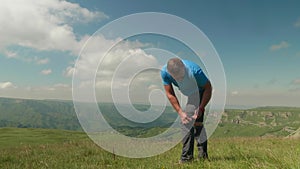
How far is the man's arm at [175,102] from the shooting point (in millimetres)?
6969

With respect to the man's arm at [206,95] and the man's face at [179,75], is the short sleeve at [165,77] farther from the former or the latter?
the man's arm at [206,95]

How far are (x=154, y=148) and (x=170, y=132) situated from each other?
2.08 meters

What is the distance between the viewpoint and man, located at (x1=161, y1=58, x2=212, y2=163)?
686cm

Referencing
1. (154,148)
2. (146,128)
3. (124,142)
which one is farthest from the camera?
(124,142)

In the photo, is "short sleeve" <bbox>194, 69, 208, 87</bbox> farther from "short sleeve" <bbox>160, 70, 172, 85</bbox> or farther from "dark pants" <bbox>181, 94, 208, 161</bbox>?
"short sleeve" <bbox>160, 70, 172, 85</bbox>

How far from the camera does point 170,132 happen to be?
7250 mm

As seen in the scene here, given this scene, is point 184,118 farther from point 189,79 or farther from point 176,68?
point 176,68

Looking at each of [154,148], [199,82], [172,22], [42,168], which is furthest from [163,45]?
[42,168]

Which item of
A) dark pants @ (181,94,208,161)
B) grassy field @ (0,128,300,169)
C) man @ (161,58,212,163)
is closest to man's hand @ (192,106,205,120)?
man @ (161,58,212,163)

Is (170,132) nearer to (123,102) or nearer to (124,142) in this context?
(123,102)

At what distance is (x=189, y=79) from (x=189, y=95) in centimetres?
53

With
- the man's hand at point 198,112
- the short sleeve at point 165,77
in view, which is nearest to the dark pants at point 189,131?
the man's hand at point 198,112

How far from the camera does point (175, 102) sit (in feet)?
23.4

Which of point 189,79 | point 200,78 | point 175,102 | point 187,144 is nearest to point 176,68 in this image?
point 189,79
